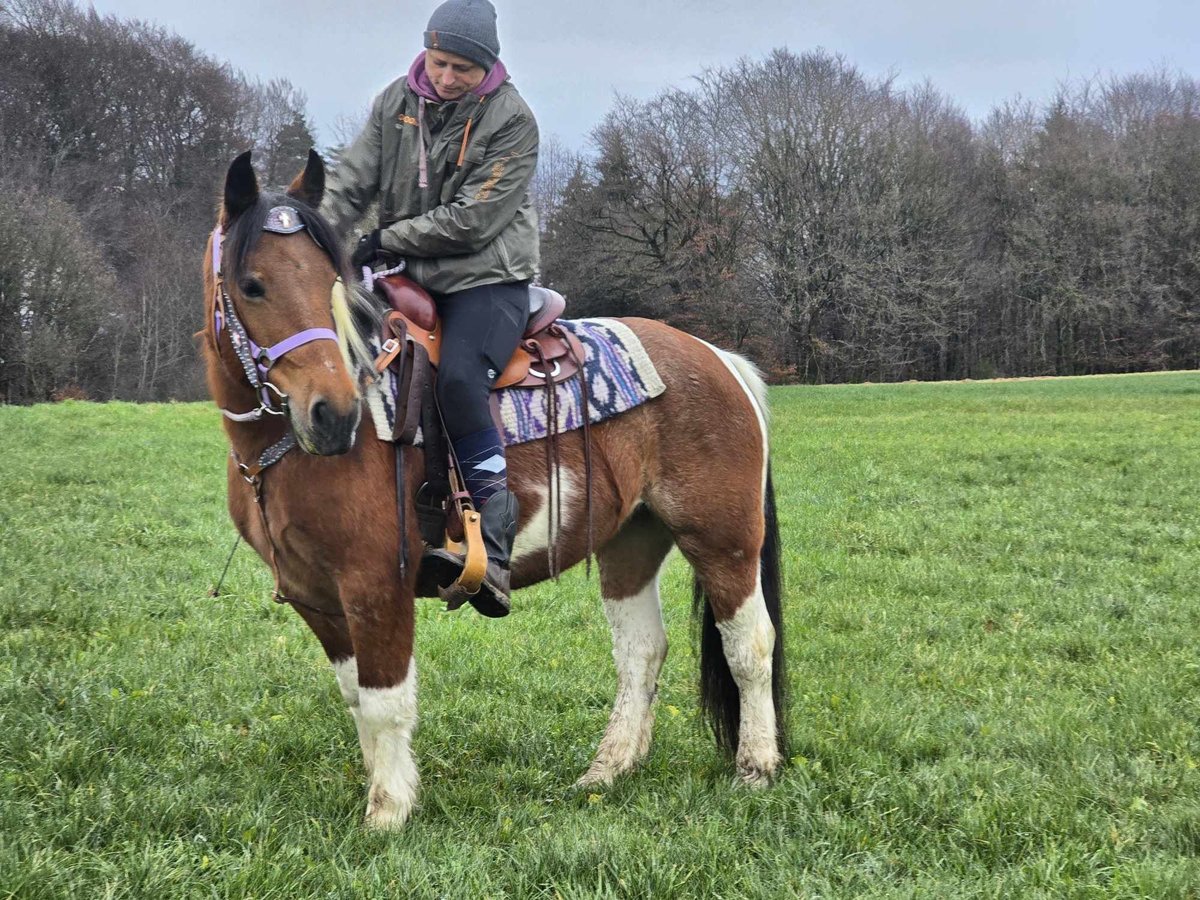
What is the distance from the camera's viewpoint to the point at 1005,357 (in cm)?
4828

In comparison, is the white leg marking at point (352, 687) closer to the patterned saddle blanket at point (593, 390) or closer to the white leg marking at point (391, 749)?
the white leg marking at point (391, 749)

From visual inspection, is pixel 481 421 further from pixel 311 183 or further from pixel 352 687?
pixel 352 687

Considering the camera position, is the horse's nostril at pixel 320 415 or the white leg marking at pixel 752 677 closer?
the horse's nostril at pixel 320 415

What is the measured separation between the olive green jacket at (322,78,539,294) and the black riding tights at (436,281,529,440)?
7 cm

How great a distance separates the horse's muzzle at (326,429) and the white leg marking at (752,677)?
2.18m

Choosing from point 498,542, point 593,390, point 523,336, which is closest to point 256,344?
point 498,542

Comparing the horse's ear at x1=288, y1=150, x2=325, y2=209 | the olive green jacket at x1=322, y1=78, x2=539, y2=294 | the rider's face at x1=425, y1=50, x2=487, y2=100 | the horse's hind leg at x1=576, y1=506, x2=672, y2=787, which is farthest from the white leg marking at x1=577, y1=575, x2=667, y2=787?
the rider's face at x1=425, y1=50, x2=487, y2=100

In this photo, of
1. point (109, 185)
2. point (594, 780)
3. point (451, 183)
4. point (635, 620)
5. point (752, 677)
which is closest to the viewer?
point (451, 183)

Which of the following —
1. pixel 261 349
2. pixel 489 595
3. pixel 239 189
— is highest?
pixel 239 189

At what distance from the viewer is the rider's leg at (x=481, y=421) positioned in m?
3.51

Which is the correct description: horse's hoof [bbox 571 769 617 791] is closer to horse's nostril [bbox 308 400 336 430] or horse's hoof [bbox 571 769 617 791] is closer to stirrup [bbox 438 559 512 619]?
stirrup [bbox 438 559 512 619]

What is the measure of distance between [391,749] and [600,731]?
1564 millimetres

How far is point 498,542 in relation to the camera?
138 inches

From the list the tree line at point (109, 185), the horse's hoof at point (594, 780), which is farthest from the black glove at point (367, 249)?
the tree line at point (109, 185)
